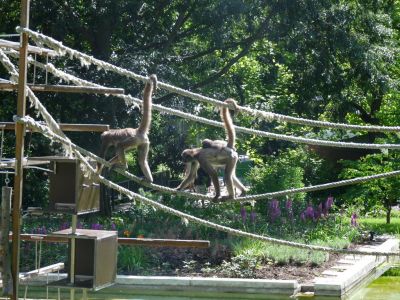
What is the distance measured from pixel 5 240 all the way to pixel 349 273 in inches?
332

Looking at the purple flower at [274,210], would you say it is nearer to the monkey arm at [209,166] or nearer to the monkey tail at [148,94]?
the monkey arm at [209,166]

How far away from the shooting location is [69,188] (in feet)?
24.3

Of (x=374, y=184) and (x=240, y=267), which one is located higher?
(x=374, y=184)

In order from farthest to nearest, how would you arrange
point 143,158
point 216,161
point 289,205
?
point 289,205
point 216,161
point 143,158

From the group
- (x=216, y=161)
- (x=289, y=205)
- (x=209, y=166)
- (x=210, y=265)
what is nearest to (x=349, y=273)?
(x=210, y=265)

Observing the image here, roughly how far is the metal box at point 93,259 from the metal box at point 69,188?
0.27 m

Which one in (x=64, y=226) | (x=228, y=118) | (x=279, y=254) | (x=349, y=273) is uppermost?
(x=228, y=118)

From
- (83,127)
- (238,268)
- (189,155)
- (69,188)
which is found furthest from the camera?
(238,268)

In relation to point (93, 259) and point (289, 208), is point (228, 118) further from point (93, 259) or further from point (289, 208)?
point (289, 208)

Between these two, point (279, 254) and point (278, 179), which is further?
point (278, 179)

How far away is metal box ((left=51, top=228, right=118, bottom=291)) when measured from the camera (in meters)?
7.29

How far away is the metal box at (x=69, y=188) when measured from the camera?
7.35 meters

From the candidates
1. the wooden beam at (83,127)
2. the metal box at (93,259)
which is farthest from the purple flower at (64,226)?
the metal box at (93,259)

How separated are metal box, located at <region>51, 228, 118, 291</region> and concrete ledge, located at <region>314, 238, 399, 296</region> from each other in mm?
5996
